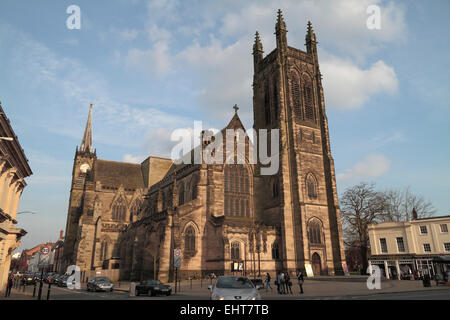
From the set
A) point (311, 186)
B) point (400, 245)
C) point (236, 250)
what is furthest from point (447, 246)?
point (236, 250)

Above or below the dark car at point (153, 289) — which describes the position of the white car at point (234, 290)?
above

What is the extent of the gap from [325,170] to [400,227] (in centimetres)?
1146

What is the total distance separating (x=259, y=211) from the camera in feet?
139

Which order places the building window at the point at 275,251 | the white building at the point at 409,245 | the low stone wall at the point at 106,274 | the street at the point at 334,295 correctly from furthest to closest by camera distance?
the low stone wall at the point at 106,274, the building window at the point at 275,251, the white building at the point at 409,245, the street at the point at 334,295

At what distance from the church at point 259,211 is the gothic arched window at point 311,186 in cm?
13

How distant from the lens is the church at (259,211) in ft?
118

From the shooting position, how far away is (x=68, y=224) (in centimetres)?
6197

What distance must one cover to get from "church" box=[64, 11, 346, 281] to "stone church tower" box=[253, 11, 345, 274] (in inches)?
5.0

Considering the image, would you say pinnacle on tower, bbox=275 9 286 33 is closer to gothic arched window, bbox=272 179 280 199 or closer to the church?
the church

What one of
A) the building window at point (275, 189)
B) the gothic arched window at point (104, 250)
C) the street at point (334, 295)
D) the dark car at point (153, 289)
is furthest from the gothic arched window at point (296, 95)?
the gothic arched window at point (104, 250)

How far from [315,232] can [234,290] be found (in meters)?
29.6

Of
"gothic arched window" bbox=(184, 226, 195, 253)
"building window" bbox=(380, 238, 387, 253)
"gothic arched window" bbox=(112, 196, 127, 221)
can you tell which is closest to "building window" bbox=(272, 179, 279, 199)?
"gothic arched window" bbox=(184, 226, 195, 253)

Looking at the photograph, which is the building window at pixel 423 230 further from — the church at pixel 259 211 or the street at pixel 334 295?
the street at pixel 334 295

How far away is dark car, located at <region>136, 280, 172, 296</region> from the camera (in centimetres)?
2243
